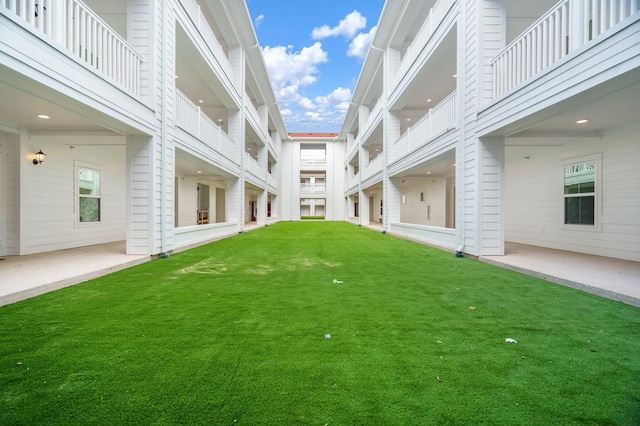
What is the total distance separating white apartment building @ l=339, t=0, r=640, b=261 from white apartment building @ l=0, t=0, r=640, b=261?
0.03 m

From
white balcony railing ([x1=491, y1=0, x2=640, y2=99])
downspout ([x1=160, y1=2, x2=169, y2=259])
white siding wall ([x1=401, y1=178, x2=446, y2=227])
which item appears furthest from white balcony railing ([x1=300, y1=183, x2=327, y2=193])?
white balcony railing ([x1=491, y1=0, x2=640, y2=99])

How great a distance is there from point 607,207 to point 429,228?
423 cm

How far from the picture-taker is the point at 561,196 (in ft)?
25.7

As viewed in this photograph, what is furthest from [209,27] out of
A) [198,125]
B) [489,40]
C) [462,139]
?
[462,139]

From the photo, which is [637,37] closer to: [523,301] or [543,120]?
[543,120]

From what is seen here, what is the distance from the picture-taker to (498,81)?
6.22 meters

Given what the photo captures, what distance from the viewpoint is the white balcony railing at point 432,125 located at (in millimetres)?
7863

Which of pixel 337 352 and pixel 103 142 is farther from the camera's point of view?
pixel 103 142

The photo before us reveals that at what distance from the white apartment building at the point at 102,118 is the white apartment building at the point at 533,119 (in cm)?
720

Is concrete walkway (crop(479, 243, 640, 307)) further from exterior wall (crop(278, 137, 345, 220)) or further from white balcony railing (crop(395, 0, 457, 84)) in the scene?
exterior wall (crop(278, 137, 345, 220))

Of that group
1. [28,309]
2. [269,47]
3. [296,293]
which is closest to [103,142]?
[28,309]

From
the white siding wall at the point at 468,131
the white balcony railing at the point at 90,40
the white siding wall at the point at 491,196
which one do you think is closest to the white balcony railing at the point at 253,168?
the white balcony railing at the point at 90,40

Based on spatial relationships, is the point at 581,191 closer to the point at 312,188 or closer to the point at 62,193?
the point at 62,193

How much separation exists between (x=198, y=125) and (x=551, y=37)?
877 centimetres
